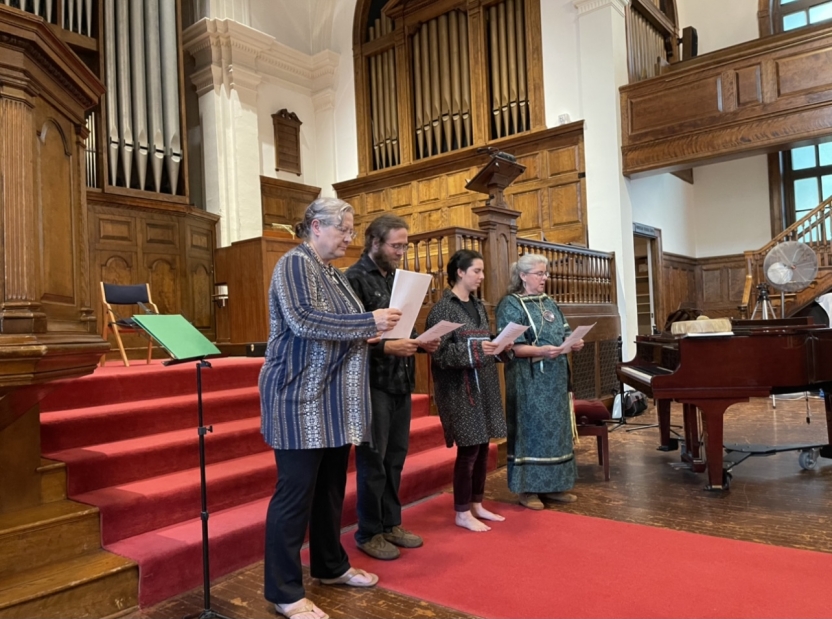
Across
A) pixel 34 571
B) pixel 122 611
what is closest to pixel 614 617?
pixel 122 611

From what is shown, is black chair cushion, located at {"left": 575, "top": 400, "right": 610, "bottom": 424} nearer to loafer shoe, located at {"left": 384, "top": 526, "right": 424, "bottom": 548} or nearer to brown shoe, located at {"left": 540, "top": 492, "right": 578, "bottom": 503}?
brown shoe, located at {"left": 540, "top": 492, "right": 578, "bottom": 503}

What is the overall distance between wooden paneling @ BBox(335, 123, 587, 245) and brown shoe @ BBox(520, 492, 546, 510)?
4.73 m

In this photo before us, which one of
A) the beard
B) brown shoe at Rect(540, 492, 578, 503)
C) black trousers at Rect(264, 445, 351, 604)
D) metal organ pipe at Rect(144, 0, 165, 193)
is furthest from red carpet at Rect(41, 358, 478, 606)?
metal organ pipe at Rect(144, 0, 165, 193)

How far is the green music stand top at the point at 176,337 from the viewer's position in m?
2.03

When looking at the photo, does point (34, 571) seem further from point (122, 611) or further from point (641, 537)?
point (641, 537)

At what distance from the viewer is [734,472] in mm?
4070

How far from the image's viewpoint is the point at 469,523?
308 cm

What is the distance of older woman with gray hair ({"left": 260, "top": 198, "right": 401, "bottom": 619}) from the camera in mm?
2090

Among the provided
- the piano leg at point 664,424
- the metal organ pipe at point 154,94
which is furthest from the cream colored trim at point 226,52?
the piano leg at point 664,424

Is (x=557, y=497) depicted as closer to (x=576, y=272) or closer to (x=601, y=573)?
(x=601, y=573)

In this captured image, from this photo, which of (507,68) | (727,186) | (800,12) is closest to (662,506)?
(507,68)

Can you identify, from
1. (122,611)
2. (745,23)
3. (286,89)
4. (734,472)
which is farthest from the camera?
(745,23)

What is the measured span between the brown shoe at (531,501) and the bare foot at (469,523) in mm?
386

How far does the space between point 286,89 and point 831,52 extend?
672cm
